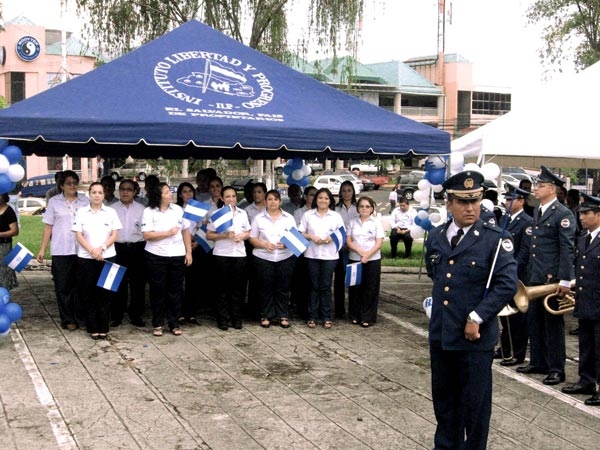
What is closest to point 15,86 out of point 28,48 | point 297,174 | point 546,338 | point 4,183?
point 28,48

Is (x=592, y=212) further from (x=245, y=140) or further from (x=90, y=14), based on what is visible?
(x=90, y=14)

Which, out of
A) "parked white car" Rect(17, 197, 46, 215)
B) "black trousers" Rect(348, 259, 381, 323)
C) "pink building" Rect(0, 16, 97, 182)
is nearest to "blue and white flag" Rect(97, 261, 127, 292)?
"black trousers" Rect(348, 259, 381, 323)

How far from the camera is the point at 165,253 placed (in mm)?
8711

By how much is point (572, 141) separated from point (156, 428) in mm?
6233

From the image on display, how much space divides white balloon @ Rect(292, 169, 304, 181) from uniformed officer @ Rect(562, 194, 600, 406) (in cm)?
730

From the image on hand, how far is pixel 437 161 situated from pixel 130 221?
4010mm

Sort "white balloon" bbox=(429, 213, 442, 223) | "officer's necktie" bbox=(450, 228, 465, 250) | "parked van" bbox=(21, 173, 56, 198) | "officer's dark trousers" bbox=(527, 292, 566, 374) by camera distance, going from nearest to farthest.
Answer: "officer's necktie" bbox=(450, 228, 465, 250), "officer's dark trousers" bbox=(527, 292, 566, 374), "white balloon" bbox=(429, 213, 442, 223), "parked van" bbox=(21, 173, 56, 198)

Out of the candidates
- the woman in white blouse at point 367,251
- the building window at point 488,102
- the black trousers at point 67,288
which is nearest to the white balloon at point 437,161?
the woman in white blouse at point 367,251

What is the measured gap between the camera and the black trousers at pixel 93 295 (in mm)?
8500

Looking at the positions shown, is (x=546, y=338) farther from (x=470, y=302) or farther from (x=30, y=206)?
(x=30, y=206)

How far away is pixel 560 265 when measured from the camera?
7355 mm

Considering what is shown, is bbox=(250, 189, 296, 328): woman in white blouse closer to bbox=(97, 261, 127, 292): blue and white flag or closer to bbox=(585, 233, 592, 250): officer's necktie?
bbox=(97, 261, 127, 292): blue and white flag

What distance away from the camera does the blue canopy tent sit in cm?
856

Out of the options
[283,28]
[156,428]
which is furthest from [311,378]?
[283,28]
